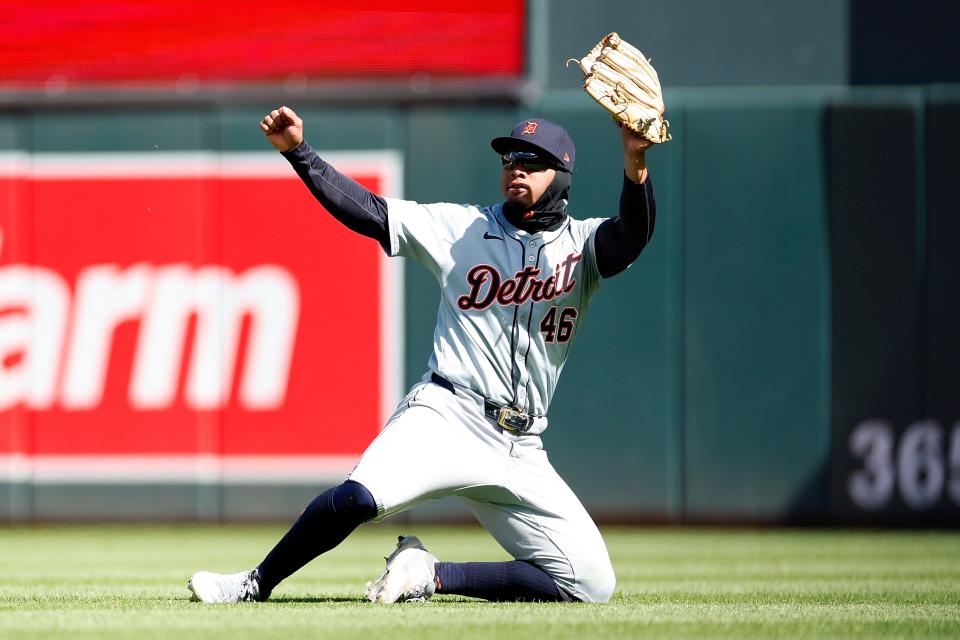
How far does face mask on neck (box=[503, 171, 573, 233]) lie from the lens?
16.0 feet

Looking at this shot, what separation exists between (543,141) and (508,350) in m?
0.71

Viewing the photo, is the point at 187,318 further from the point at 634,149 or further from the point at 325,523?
the point at 634,149

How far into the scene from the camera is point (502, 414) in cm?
477

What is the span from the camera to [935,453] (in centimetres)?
888

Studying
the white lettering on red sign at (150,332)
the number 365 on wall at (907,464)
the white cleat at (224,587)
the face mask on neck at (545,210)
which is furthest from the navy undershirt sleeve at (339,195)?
the number 365 on wall at (907,464)

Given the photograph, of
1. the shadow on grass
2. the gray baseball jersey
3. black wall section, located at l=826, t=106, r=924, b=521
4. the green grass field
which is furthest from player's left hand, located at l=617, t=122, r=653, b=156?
black wall section, located at l=826, t=106, r=924, b=521

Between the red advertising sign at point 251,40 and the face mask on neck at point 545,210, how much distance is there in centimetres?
442

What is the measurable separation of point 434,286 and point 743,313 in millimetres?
1957

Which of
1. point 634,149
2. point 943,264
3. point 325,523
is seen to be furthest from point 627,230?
point 943,264

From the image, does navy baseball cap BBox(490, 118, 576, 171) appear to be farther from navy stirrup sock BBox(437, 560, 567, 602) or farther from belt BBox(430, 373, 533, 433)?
navy stirrup sock BBox(437, 560, 567, 602)

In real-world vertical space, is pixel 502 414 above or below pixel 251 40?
below

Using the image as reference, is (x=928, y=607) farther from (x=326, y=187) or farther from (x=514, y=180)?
(x=326, y=187)

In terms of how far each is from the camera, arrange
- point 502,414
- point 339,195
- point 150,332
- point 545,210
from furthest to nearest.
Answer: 1. point 150,332
2. point 545,210
3. point 502,414
4. point 339,195

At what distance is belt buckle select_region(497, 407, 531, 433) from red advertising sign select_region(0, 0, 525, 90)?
188 inches
